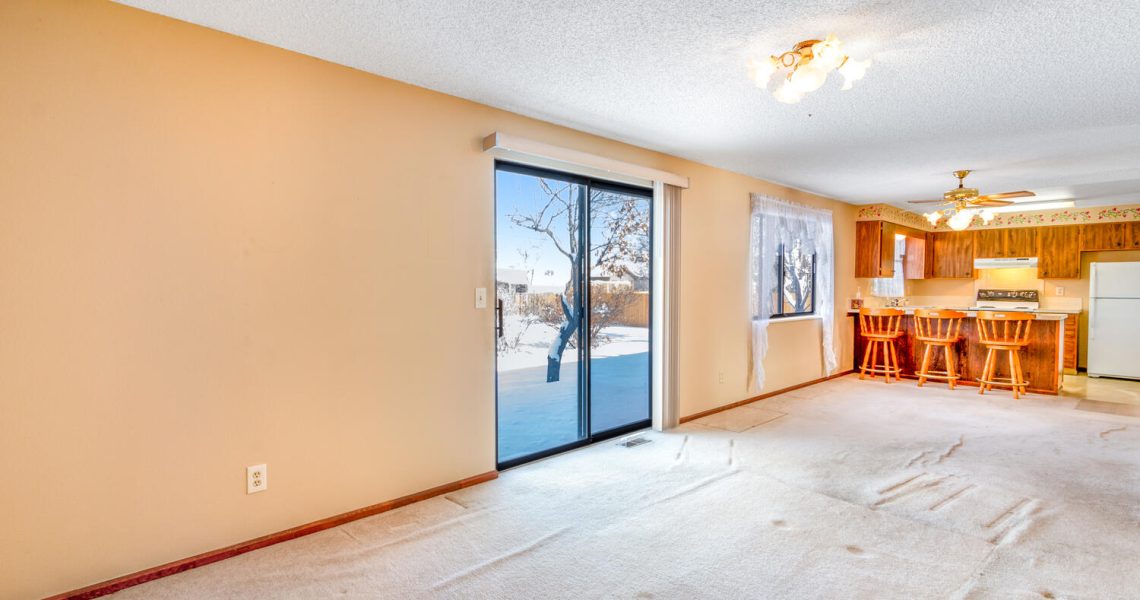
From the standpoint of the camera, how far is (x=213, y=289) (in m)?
2.32

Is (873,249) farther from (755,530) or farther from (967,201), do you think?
(755,530)

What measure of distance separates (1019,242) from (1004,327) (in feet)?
8.72

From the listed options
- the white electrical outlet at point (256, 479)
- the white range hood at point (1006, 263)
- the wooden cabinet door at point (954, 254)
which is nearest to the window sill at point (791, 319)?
the wooden cabinet door at point (954, 254)

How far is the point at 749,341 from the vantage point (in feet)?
17.5

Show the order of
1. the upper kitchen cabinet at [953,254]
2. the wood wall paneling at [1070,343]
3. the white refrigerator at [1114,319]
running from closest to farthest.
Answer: the white refrigerator at [1114,319], the wood wall paneling at [1070,343], the upper kitchen cabinet at [953,254]

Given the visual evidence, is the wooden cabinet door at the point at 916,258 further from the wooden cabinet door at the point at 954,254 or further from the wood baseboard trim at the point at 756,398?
the wood baseboard trim at the point at 756,398

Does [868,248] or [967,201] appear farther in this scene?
[868,248]

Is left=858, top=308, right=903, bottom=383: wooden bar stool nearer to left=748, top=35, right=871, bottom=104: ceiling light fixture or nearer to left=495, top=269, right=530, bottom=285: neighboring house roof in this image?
left=495, top=269, right=530, bottom=285: neighboring house roof

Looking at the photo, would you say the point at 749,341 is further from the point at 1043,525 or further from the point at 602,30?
the point at 602,30

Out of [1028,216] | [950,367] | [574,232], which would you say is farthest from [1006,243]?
[574,232]

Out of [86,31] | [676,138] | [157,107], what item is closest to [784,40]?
[676,138]

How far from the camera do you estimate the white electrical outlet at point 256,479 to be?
7.98 feet

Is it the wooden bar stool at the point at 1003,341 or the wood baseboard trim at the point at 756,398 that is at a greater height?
the wooden bar stool at the point at 1003,341

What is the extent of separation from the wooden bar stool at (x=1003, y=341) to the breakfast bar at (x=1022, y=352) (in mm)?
88
